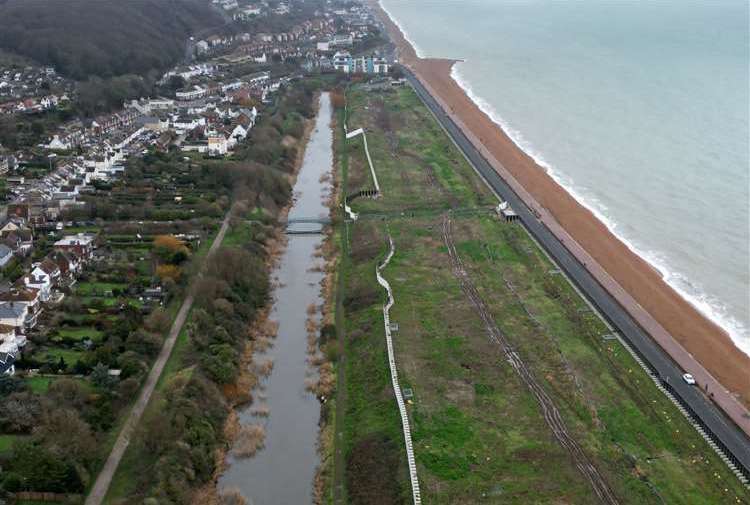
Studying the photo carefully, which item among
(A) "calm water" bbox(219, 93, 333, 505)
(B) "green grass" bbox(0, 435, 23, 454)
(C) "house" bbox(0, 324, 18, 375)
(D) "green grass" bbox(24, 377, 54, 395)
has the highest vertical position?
(C) "house" bbox(0, 324, 18, 375)

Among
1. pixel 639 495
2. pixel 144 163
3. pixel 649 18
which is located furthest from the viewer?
pixel 649 18

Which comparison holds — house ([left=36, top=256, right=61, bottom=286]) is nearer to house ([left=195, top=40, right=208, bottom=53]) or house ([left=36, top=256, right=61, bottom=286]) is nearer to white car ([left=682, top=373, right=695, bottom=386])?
white car ([left=682, top=373, right=695, bottom=386])

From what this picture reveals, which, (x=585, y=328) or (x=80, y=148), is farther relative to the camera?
(x=80, y=148)

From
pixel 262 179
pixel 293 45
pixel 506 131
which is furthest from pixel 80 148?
pixel 293 45

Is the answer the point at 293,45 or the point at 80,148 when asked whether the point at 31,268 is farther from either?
the point at 293,45

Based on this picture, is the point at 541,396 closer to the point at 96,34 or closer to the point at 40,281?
the point at 40,281

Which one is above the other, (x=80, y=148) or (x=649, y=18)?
(x=649, y=18)

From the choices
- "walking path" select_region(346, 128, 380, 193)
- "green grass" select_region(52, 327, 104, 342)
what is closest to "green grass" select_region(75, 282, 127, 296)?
A: "green grass" select_region(52, 327, 104, 342)
